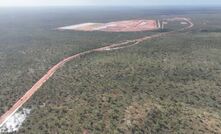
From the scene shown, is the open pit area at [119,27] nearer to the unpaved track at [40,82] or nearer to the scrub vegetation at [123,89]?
the unpaved track at [40,82]

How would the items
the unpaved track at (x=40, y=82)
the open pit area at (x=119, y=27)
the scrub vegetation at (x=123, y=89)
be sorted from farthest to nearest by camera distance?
the open pit area at (x=119, y=27)
the unpaved track at (x=40, y=82)
the scrub vegetation at (x=123, y=89)

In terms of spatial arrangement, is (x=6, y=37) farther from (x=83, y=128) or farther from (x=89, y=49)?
(x=83, y=128)

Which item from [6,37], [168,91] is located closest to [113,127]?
[168,91]

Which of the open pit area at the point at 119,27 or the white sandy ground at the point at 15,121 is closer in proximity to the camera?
the white sandy ground at the point at 15,121

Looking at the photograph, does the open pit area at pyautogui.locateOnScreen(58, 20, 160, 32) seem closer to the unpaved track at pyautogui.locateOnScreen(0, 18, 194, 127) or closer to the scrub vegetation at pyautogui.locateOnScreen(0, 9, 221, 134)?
the unpaved track at pyautogui.locateOnScreen(0, 18, 194, 127)

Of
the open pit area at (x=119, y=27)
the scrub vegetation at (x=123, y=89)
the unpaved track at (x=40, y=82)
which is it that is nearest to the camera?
the scrub vegetation at (x=123, y=89)

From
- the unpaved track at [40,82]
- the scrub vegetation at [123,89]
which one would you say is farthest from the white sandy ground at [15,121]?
the scrub vegetation at [123,89]

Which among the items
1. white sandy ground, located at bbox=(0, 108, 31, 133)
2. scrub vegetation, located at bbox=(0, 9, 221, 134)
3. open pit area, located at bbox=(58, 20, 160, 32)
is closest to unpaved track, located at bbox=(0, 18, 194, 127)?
white sandy ground, located at bbox=(0, 108, 31, 133)

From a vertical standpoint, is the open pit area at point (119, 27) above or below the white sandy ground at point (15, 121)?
above

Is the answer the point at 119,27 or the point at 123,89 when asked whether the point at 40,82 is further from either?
the point at 119,27
